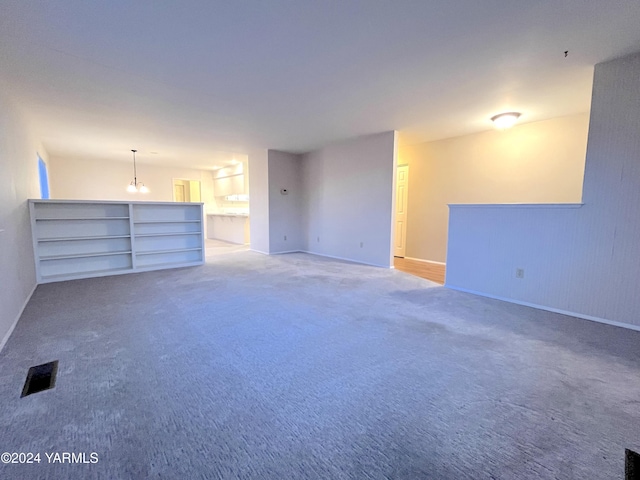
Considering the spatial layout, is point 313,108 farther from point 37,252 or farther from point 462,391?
point 37,252

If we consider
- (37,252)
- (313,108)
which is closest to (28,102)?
(37,252)

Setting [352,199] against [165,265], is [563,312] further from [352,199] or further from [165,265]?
[165,265]

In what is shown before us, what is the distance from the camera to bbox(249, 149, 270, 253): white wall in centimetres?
661

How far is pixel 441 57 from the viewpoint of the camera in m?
2.54

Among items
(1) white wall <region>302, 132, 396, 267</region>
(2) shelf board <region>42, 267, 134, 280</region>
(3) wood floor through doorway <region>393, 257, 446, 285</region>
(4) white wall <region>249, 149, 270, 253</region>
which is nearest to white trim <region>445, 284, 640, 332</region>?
(3) wood floor through doorway <region>393, 257, 446, 285</region>

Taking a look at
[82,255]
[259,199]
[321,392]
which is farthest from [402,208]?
[82,255]

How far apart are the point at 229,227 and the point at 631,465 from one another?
932 cm

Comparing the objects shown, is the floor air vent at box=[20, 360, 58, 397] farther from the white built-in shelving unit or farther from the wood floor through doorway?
the wood floor through doorway

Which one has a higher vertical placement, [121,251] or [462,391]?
[121,251]

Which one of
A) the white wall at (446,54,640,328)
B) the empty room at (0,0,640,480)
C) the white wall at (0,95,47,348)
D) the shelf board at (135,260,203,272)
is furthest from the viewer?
the shelf board at (135,260,203,272)

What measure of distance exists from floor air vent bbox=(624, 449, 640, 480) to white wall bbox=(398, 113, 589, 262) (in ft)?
13.5

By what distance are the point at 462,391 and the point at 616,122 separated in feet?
9.92

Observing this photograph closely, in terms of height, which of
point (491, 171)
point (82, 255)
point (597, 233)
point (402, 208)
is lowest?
point (82, 255)

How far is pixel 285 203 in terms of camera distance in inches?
273
